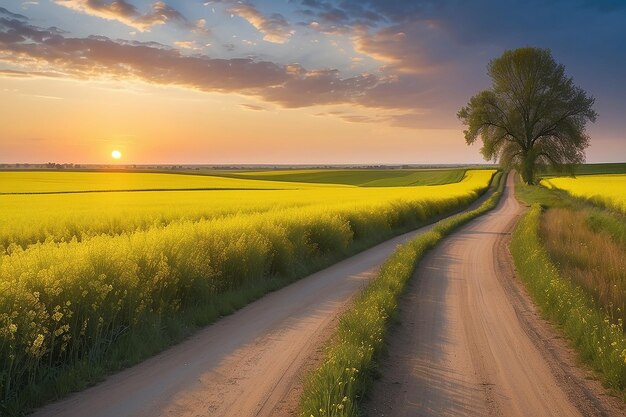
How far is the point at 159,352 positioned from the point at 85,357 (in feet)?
3.78

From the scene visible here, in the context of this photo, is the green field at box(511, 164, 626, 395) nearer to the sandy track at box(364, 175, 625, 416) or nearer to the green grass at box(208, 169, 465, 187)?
the sandy track at box(364, 175, 625, 416)

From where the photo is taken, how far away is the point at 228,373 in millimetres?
6492

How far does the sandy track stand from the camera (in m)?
5.48

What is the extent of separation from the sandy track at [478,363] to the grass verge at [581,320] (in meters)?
0.25

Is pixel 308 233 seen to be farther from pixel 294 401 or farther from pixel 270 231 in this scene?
pixel 294 401

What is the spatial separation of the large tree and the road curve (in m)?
55.6

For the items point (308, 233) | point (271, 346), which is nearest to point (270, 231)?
point (308, 233)

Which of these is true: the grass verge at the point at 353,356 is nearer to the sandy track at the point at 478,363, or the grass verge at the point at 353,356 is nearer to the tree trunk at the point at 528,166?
the sandy track at the point at 478,363

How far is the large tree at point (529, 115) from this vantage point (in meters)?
56.1

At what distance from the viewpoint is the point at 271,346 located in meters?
7.59

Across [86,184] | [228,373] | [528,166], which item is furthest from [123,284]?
[528,166]

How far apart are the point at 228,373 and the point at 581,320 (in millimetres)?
5782

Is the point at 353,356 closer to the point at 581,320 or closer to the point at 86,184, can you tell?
the point at 581,320

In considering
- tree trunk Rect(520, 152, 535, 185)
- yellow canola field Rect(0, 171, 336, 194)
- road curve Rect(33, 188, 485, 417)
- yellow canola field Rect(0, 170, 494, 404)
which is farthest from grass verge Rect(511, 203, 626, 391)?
tree trunk Rect(520, 152, 535, 185)
